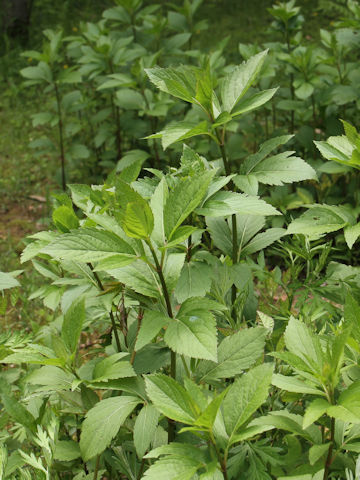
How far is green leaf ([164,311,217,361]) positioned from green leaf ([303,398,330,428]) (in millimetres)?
191

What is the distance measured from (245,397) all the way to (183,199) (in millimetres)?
408

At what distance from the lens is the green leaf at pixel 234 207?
1.23 metres

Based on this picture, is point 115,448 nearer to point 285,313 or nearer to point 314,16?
point 285,313

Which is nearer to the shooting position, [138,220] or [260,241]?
[138,220]

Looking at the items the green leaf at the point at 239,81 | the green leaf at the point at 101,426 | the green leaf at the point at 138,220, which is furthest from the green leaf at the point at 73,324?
the green leaf at the point at 239,81

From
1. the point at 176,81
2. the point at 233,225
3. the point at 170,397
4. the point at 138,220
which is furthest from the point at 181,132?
the point at 170,397

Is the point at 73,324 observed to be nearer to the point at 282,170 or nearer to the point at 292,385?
the point at 292,385

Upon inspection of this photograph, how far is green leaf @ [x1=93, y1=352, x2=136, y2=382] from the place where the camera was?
3.98 feet

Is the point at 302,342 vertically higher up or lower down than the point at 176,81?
lower down

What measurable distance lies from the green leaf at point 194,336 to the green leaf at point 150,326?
2 centimetres

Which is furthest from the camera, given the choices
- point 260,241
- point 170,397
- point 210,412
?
point 260,241

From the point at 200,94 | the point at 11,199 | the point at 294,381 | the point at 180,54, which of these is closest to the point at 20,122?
the point at 11,199

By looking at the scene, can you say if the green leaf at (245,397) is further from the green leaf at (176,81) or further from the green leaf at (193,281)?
the green leaf at (176,81)

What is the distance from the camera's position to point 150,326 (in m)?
1.15
